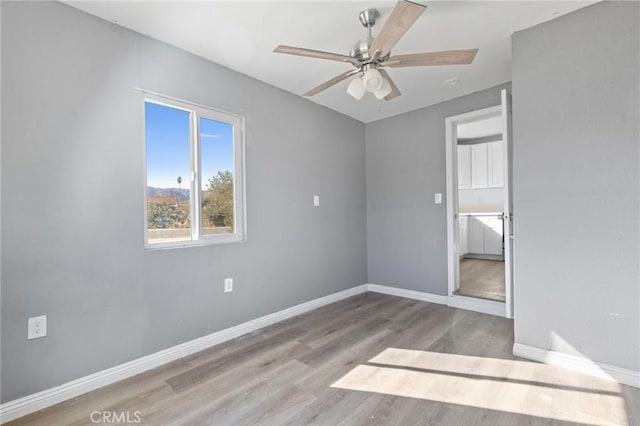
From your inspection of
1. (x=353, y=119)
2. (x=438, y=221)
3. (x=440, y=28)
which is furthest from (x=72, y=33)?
(x=438, y=221)

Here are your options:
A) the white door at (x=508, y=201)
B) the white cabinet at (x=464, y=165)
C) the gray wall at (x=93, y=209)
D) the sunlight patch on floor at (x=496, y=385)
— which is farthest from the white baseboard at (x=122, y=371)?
the white cabinet at (x=464, y=165)

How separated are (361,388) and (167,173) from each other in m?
2.08

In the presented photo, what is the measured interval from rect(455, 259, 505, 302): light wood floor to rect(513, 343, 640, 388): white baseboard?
1016 mm

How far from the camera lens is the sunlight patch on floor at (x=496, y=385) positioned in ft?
5.28

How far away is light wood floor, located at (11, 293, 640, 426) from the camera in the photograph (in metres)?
1.58

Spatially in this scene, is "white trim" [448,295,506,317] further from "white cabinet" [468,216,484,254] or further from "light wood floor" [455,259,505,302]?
"white cabinet" [468,216,484,254]

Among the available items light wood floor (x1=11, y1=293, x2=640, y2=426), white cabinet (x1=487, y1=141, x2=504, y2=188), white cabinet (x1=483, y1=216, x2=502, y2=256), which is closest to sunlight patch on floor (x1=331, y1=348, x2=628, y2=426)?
light wood floor (x1=11, y1=293, x2=640, y2=426)

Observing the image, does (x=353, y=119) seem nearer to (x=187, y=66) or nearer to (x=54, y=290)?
(x=187, y=66)

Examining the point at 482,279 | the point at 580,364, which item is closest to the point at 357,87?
the point at 580,364

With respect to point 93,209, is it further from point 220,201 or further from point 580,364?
point 580,364

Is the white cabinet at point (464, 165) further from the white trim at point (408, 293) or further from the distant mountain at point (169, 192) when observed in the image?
the distant mountain at point (169, 192)

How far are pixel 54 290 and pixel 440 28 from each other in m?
3.03

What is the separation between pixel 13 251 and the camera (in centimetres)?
162

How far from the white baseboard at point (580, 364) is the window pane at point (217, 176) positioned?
256 centimetres
